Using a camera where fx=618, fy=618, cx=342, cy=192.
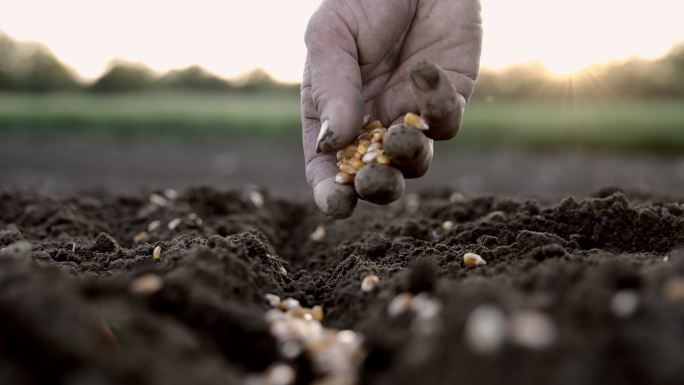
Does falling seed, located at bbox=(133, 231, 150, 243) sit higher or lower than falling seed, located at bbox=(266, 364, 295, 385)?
lower

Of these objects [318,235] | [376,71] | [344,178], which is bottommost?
[318,235]

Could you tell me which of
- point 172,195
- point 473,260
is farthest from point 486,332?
point 172,195

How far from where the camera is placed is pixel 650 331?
112cm

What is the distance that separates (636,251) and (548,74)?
16.2 meters

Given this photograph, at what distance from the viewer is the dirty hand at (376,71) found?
2.26m

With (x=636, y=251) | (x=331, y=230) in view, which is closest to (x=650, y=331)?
(x=636, y=251)

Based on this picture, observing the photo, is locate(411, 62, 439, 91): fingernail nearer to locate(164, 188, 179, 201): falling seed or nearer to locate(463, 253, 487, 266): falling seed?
locate(463, 253, 487, 266): falling seed

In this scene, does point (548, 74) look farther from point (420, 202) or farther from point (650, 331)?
point (650, 331)

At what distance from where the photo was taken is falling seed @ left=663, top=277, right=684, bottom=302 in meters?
1.18

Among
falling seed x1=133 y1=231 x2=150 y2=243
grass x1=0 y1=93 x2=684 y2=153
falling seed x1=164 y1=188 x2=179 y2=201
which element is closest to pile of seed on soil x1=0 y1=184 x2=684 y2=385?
falling seed x1=133 y1=231 x2=150 y2=243

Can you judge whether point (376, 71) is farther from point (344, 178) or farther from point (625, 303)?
point (625, 303)

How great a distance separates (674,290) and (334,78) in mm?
1497

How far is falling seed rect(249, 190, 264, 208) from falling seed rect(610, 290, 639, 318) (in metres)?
2.64

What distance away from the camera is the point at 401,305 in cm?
150
